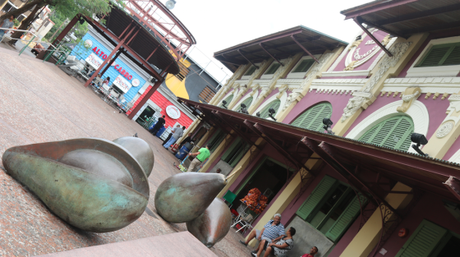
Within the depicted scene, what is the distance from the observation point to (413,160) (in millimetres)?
5070

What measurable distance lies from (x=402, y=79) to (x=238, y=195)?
25.1 ft

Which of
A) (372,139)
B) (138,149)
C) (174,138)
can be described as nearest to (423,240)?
(372,139)

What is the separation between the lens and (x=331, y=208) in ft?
30.3

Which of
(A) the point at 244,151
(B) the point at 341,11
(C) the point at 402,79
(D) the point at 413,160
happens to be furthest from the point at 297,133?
(A) the point at 244,151

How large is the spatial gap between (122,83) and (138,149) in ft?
91.1

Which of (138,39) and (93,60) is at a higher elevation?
(138,39)

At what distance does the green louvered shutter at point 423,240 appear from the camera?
638cm

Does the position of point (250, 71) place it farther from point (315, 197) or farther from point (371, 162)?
point (371, 162)

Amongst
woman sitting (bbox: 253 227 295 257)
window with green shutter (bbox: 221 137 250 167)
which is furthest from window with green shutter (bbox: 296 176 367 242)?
window with green shutter (bbox: 221 137 250 167)

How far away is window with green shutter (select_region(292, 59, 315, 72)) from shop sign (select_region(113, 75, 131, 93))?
19421 millimetres

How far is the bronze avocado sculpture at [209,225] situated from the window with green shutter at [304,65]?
11.7 metres

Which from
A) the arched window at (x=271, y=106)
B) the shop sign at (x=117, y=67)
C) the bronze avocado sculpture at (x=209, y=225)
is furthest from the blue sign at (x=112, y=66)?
the bronze avocado sculpture at (x=209, y=225)

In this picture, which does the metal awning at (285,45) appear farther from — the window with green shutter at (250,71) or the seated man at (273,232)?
the seated man at (273,232)

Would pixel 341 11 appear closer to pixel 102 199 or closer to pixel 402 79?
pixel 402 79
